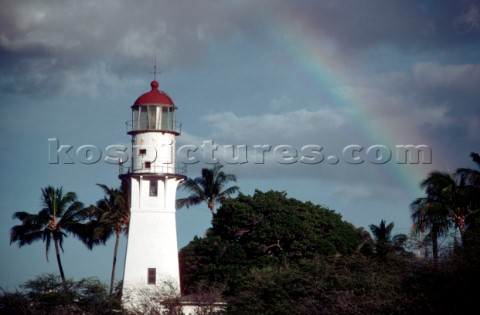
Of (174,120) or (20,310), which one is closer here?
(20,310)

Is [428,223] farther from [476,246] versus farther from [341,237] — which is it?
[476,246]

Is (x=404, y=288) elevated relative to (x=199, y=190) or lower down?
lower down

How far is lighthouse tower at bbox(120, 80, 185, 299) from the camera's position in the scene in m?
52.6

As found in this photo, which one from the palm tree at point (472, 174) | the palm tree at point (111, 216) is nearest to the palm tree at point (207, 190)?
the palm tree at point (111, 216)

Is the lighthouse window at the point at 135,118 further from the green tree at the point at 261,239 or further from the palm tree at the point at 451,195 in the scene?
the palm tree at the point at 451,195

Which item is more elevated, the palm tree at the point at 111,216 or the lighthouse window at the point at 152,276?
the palm tree at the point at 111,216

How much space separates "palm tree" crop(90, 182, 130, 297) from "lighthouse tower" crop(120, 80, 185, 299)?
505 inches

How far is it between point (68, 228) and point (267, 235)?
18.2 m

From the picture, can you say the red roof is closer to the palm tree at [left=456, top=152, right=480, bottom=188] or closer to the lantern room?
the lantern room

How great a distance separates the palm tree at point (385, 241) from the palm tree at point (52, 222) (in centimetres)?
2184

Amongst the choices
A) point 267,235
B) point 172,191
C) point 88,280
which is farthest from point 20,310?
point 267,235

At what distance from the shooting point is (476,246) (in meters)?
32.1

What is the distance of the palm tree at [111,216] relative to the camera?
217ft

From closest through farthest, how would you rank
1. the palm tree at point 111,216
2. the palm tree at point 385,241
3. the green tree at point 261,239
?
1. the palm tree at point 385,241
2. the green tree at point 261,239
3. the palm tree at point 111,216
